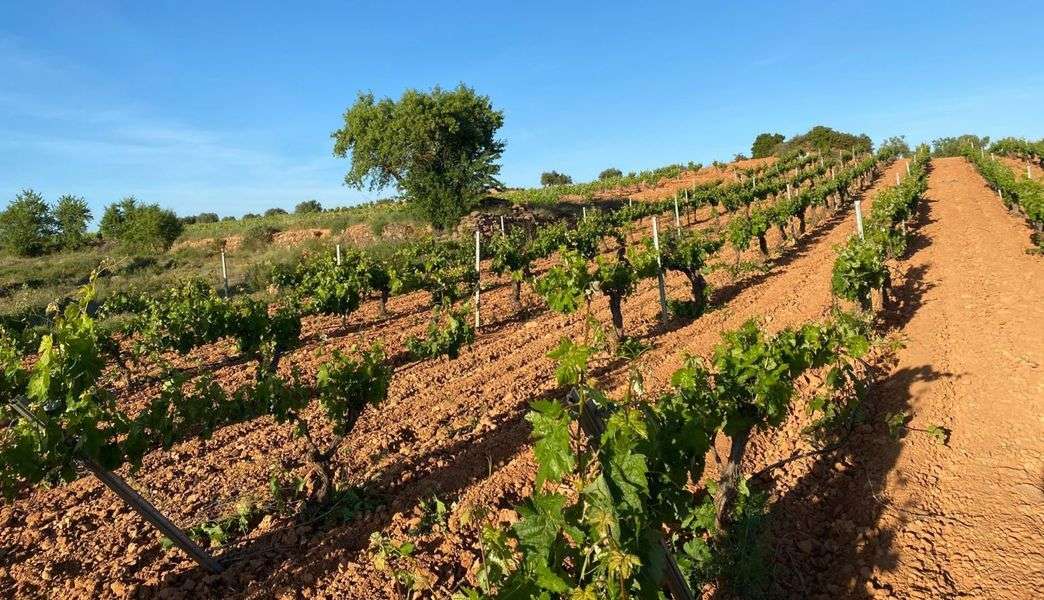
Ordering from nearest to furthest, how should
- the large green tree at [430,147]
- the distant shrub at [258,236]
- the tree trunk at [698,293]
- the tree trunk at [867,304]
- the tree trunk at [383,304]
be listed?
the tree trunk at [867,304], the tree trunk at [698,293], the tree trunk at [383,304], the large green tree at [430,147], the distant shrub at [258,236]

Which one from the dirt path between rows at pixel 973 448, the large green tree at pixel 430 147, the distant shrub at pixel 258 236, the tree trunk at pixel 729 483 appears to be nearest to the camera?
the dirt path between rows at pixel 973 448

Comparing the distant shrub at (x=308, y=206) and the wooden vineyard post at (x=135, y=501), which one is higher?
the distant shrub at (x=308, y=206)

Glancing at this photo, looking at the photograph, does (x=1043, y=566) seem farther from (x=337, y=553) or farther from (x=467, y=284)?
(x=467, y=284)

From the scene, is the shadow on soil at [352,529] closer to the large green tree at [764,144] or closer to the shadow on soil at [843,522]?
the shadow on soil at [843,522]

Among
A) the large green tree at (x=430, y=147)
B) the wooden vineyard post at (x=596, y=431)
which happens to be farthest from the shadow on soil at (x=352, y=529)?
the large green tree at (x=430, y=147)

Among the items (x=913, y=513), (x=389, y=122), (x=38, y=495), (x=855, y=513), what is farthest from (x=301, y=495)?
(x=389, y=122)

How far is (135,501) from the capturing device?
4.18 m

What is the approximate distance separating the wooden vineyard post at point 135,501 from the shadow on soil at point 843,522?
4.27 meters

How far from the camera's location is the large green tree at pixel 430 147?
90.5 ft

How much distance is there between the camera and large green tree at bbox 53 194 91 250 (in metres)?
31.9

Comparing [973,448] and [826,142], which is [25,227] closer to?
[973,448]

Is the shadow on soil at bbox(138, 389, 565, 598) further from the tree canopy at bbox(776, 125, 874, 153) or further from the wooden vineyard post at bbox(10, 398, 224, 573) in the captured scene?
the tree canopy at bbox(776, 125, 874, 153)

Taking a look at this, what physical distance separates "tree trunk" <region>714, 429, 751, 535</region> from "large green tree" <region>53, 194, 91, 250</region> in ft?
126

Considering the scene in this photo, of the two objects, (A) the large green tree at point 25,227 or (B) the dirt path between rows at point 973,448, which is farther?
(A) the large green tree at point 25,227
